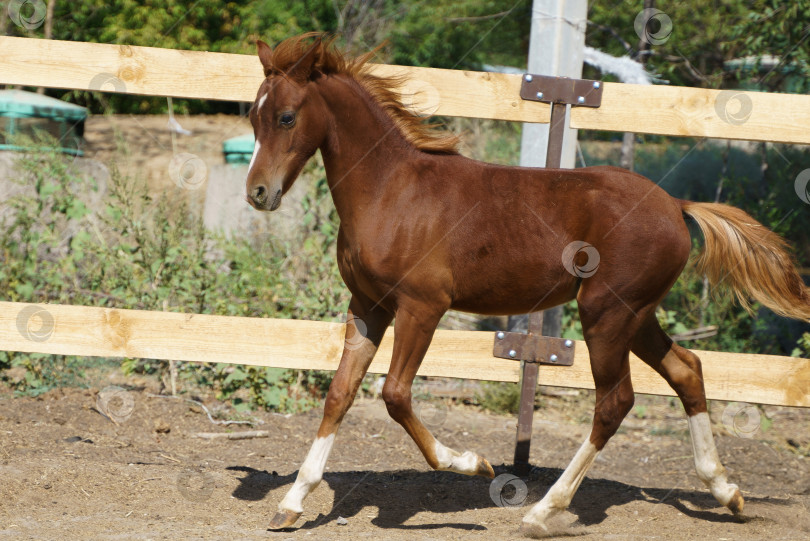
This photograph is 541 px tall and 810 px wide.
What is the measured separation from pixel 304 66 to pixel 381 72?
968mm

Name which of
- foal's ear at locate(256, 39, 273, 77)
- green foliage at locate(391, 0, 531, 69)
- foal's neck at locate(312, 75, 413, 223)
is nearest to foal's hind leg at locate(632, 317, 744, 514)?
foal's neck at locate(312, 75, 413, 223)

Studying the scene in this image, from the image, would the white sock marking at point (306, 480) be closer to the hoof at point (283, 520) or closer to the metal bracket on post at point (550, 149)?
the hoof at point (283, 520)

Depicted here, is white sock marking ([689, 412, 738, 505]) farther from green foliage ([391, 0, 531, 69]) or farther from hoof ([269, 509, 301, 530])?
green foliage ([391, 0, 531, 69])

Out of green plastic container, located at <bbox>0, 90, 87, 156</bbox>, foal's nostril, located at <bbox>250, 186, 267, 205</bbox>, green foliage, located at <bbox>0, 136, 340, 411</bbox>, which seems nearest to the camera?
foal's nostril, located at <bbox>250, 186, 267, 205</bbox>

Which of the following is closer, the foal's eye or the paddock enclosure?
the foal's eye

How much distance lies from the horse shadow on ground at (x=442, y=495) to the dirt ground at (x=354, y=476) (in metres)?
0.01

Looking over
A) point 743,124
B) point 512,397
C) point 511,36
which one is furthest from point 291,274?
point 511,36

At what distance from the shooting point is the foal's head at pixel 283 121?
3.20 meters

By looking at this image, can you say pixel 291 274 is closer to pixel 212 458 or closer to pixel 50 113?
pixel 212 458

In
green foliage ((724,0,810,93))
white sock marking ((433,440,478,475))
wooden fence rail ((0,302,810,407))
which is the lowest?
white sock marking ((433,440,478,475))

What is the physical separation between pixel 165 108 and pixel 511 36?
682 cm

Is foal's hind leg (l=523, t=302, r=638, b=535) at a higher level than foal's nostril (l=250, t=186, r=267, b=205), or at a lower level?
lower

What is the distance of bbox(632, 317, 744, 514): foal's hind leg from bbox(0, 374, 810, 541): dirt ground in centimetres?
30

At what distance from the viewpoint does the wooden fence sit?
412 centimetres
